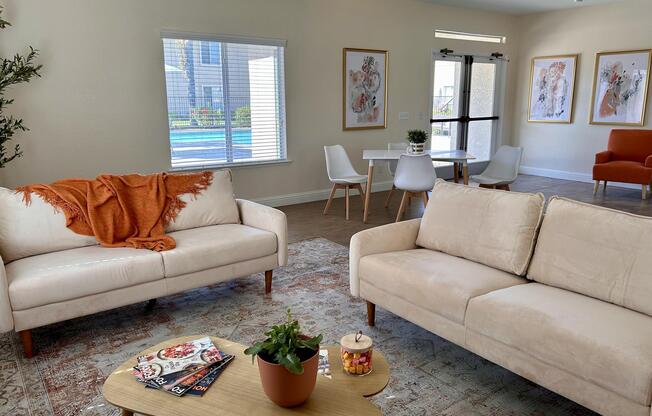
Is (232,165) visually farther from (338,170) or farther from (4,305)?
(4,305)

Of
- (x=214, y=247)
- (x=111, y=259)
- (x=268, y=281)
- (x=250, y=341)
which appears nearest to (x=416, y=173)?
(x=268, y=281)

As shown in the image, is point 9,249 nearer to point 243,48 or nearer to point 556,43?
point 243,48

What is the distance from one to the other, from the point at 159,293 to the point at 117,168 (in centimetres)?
252

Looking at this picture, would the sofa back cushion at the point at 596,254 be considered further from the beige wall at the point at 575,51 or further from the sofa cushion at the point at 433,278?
the beige wall at the point at 575,51

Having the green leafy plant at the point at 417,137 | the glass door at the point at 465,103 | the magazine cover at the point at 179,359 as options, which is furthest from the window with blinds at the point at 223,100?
the magazine cover at the point at 179,359

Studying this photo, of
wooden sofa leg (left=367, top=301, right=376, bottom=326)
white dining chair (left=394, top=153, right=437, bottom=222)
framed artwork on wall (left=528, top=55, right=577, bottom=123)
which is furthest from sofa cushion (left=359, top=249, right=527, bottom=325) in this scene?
framed artwork on wall (left=528, top=55, right=577, bottom=123)

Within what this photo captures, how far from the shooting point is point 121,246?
9.96 ft

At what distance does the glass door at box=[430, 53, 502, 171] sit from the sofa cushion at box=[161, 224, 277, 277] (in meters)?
5.23

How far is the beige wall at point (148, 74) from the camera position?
14.6 ft

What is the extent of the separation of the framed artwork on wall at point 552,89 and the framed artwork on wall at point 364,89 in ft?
10.8

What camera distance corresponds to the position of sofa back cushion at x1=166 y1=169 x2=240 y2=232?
11.4 feet

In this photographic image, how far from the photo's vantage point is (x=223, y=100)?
5.57 meters

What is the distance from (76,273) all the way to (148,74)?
2.98m

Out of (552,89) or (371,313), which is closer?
(371,313)
